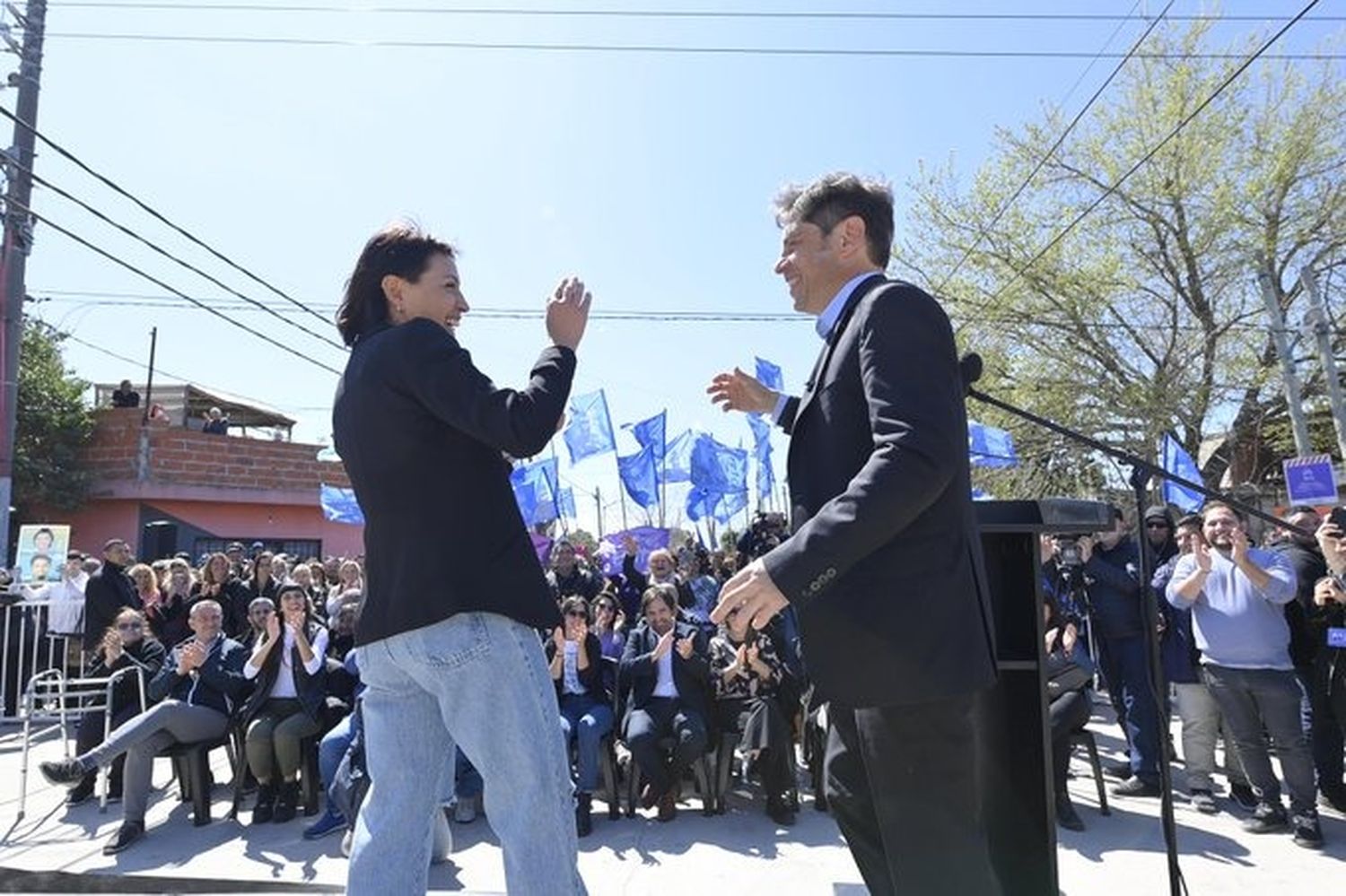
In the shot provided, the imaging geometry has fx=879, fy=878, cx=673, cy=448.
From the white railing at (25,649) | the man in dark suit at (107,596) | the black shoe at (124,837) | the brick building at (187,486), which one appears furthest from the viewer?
the brick building at (187,486)

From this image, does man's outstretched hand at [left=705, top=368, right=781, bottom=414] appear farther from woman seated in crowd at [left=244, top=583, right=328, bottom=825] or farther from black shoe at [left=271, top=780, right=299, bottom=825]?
black shoe at [left=271, top=780, right=299, bottom=825]

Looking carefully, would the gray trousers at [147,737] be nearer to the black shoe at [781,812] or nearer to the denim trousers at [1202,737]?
the black shoe at [781,812]

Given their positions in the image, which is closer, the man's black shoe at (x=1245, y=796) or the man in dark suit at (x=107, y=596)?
the man's black shoe at (x=1245, y=796)

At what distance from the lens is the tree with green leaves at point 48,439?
1708 cm

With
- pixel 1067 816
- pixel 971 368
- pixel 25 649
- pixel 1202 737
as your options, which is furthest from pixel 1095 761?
pixel 25 649

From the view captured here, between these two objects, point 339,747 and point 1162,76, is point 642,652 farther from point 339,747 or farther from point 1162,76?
point 1162,76

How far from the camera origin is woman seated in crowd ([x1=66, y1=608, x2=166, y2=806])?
6.02 metres

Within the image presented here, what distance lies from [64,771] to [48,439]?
15.6 meters

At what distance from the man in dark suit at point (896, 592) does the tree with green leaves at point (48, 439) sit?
772 inches

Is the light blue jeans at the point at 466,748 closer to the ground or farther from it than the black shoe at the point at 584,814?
farther from it

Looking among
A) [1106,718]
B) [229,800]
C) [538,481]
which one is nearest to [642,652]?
[229,800]

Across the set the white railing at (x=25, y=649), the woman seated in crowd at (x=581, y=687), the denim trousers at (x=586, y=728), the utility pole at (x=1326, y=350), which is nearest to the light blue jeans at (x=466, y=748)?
the denim trousers at (x=586, y=728)

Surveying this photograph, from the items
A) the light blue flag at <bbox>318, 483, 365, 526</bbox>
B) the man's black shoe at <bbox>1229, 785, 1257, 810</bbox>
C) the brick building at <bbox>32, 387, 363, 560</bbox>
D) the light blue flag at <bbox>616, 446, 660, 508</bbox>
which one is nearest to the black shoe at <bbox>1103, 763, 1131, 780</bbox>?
the man's black shoe at <bbox>1229, 785, 1257, 810</bbox>

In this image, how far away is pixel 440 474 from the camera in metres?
2.02
